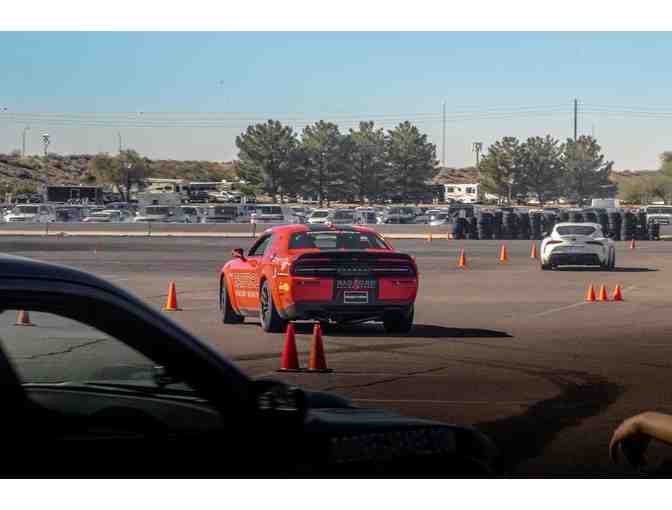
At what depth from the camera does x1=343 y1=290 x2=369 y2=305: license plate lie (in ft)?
58.7

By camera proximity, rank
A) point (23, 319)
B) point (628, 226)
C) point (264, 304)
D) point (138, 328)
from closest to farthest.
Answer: point (138, 328) → point (23, 319) → point (264, 304) → point (628, 226)

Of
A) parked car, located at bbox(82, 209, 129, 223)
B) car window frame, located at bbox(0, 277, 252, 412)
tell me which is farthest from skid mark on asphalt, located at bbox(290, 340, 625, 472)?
parked car, located at bbox(82, 209, 129, 223)

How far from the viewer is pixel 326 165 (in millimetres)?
147500

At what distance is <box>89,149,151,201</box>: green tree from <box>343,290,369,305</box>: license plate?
149038mm

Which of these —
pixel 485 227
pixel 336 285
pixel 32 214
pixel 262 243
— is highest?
pixel 262 243

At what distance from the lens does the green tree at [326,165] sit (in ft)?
484

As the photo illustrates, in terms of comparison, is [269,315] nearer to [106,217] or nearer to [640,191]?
[106,217]

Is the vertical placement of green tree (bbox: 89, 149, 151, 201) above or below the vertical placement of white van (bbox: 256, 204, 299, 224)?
above

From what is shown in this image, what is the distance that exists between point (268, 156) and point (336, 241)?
128385 mm

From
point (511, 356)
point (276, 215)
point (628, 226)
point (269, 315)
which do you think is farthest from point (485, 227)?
point (511, 356)

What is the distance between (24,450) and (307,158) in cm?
14502

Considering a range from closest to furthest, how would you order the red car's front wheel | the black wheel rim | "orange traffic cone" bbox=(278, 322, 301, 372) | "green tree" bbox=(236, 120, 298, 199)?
"orange traffic cone" bbox=(278, 322, 301, 372), the red car's front wheel, the black wheel rim, "green tree" bbox=(236, 120, 298, 199)

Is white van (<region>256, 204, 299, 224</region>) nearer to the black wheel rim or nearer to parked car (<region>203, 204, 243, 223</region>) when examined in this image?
parked car (<region>203, 204, 243, 223</region>)

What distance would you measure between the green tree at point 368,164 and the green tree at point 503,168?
19277 mm
